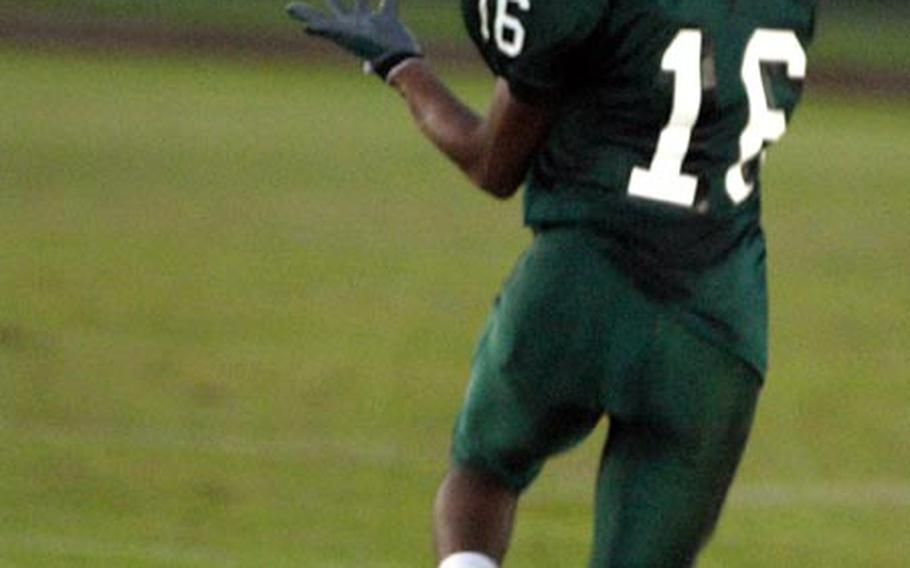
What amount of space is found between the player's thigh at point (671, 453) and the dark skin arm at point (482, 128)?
464 millimetres

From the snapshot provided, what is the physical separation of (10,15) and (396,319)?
83.5ft

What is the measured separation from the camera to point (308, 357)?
1434cm

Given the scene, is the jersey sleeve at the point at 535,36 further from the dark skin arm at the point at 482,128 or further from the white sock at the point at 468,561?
the white sock at the point at 468,561

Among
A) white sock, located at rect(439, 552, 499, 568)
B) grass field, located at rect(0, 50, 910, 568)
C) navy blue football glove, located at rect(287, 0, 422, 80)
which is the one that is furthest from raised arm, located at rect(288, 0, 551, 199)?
grass field, located at rect(0, 50, 910, 568)

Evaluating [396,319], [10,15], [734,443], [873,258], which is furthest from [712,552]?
[10,15]

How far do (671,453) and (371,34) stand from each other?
3.82 feet

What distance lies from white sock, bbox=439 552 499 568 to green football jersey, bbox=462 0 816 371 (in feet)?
2.05

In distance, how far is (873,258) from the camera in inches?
783

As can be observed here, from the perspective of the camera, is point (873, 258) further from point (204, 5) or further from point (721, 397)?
point (204, 5)

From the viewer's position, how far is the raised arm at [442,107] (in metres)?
6.32

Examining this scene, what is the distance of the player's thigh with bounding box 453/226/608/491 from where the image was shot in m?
6.21

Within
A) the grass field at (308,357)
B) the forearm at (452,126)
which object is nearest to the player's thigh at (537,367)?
the forearm at (452,126)

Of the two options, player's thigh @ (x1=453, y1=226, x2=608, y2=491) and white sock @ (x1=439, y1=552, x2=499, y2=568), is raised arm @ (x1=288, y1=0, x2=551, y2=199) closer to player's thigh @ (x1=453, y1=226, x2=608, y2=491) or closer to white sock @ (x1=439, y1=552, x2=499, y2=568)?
player's thigh @ (x1=453, y1=226, x2=608, y2=491)

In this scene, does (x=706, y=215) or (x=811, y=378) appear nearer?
(x=706, y=215)
